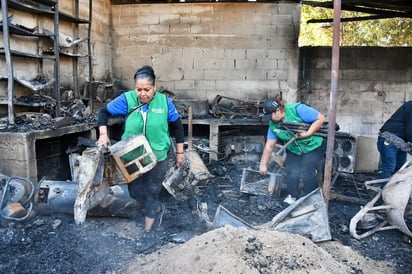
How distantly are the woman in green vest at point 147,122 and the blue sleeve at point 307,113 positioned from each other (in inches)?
62.1

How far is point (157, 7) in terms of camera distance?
302 inches

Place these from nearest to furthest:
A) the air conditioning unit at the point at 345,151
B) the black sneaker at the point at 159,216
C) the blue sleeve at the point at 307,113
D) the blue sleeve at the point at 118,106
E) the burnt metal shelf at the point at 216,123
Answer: the blue sleeve at the point at 118,106
the black sneaker at the point at 159,216
the blue sleeve at the point at 307,113
the air conditioning unit at the point at 345,151
the burnt metal shelf at the point at 216,123

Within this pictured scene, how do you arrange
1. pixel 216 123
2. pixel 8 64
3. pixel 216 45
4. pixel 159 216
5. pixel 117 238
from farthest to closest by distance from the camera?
pixel 216 45, pixel 216 123, pixel 8 64, pixel 159 216, pixel 117 238

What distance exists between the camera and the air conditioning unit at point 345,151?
637 centimetres

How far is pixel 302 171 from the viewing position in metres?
4.63

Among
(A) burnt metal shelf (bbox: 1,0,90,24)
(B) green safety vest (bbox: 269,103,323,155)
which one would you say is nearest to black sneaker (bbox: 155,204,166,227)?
(B) green safety vest (bbox: 269,103,323,155)

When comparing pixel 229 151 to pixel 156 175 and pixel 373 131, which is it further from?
pixel 156 175

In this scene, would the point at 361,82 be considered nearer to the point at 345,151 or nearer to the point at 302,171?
the point at 345,151

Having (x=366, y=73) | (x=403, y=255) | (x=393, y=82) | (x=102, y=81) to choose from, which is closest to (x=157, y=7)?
(x=102, y=81)

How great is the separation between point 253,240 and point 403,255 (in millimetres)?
1645

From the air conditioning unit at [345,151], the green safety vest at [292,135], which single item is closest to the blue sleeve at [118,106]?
the green safety vest at [292,135]

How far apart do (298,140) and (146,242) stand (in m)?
2.20

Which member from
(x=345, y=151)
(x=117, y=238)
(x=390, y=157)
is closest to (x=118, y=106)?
(x=117, y=238)

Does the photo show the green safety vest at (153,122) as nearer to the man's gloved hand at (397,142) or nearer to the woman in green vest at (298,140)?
the woman in green vest at (298,140)
